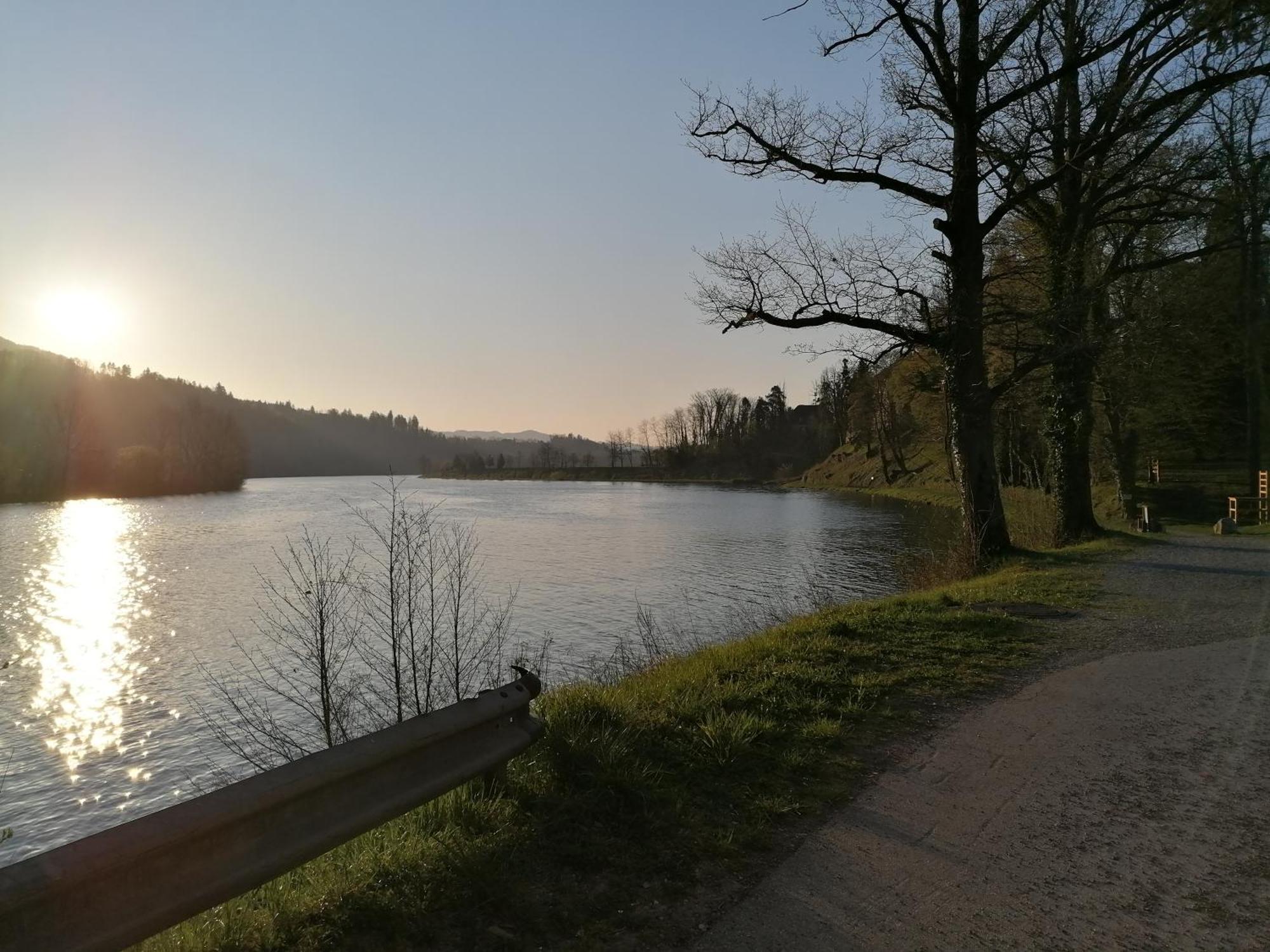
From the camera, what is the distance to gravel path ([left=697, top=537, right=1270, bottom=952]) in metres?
3.30

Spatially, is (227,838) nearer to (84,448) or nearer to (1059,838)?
(1059,838)

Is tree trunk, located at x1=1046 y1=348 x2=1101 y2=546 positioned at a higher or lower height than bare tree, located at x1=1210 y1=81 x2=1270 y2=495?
lower

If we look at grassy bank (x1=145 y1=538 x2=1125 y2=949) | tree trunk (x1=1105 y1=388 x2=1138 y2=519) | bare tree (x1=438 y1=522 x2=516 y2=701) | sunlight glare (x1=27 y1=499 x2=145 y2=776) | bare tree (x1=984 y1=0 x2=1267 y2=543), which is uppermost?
bare tree (x1=984 y1=0 x2=1267 y2=543)

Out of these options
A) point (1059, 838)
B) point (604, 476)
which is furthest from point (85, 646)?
point (604, 476)

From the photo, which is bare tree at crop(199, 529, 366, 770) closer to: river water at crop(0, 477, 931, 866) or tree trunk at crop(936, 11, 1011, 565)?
river water at crop(0, 477, 931, 866)

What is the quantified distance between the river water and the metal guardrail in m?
6.39

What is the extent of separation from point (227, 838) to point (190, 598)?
19.5 metres

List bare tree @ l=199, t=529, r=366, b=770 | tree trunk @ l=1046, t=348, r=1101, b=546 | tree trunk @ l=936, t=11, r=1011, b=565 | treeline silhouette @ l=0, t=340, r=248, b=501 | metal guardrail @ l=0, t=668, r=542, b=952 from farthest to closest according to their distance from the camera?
treeline silhouette @ l=0, t=340, r=248, b=501, tree trunk @ l=1046, t=348, r=1101, b=546, tree trunk @ l=936, t=11, r=1011, b=565, bare tree @ l=199, t=529, r=366, b=770, metal guardrail @ l=0, t=668, r=542, b=952

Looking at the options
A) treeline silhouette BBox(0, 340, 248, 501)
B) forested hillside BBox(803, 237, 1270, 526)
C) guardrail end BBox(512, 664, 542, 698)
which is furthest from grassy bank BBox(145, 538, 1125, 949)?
treeline silhouette BBox(0, 340, 248, 501)

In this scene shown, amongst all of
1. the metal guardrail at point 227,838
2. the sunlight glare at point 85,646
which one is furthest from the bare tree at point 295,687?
the metal guardrail at point 227,838

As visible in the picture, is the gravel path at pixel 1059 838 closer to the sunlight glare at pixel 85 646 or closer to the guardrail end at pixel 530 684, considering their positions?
the guardrail end at pixel 530 684

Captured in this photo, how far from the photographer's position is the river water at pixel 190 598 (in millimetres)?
9773

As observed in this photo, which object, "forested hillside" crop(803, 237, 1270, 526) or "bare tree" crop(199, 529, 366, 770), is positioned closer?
"bare tree" crop(199, 529, 366, 770)

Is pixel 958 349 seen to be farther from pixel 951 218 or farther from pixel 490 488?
pixel 490 488
